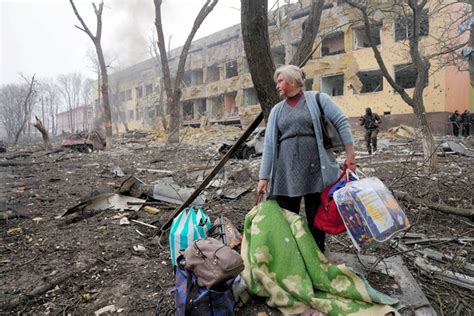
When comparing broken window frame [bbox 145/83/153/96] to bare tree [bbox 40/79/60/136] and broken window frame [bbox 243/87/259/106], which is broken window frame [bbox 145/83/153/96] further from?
bare tree [bbox 40/79/60/136]

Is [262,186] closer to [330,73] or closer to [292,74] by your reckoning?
[292,74]

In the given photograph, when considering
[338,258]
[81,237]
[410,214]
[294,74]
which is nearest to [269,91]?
[294,74]

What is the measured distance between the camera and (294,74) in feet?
7.73

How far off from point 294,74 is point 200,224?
159 cm

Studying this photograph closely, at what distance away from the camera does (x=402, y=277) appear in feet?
8.06

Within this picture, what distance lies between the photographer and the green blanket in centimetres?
201

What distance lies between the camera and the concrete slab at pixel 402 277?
81.5 inches

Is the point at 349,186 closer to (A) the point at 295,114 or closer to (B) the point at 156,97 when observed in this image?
(A) the point at 295,114

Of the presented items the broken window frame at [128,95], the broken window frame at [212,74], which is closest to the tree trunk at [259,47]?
the broken window frame at [212,74]

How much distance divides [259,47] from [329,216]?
202cm

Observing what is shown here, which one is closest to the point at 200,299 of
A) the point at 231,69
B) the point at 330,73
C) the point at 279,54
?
the point at 330,73

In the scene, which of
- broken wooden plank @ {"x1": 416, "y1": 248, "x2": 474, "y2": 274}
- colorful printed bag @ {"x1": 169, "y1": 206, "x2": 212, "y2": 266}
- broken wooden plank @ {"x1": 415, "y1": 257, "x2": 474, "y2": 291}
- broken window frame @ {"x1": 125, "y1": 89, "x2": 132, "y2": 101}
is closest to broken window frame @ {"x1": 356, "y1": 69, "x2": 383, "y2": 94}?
broken wooden plank @ {"x1": 416, "y1": 248, "x2": 474, "y2": 274}

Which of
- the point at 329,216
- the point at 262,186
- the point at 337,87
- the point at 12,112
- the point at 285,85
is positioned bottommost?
the point at 329,216

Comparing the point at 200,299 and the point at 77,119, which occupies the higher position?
the point at 77,119
